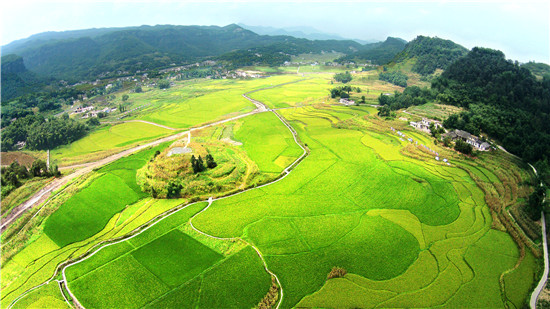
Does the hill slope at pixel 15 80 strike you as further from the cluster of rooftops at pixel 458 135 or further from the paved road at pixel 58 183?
the cluster of rooftops at pixel 458 135

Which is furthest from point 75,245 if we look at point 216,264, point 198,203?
point 216,264

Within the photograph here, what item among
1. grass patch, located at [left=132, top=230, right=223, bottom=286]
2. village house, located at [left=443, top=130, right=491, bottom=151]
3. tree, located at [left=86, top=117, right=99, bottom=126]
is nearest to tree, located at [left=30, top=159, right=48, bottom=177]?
grass patch, located at [left=132, top=230, right=223, bottom=286]

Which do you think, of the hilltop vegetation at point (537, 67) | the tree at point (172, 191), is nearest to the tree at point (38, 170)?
the tree at point (172, 191)

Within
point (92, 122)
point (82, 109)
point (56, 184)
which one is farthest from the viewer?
point (82, 109)

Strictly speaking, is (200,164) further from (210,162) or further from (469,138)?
(469,138)

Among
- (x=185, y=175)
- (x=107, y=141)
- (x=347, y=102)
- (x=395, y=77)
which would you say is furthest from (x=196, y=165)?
(x=395, y=77)

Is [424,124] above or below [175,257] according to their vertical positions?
above

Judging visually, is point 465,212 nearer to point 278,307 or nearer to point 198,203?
point 278,307
